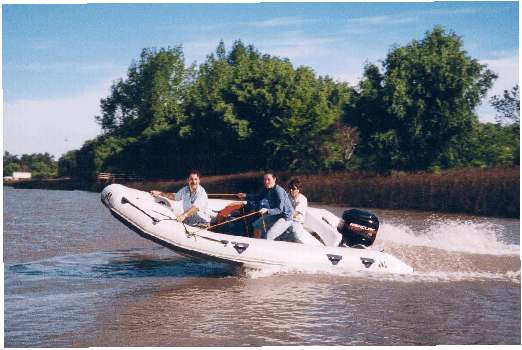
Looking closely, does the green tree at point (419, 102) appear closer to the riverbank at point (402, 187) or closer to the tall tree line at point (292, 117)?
the tall tree line at point (292, 117)

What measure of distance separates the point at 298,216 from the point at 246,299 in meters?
1.65

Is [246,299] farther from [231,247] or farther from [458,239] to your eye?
[458,239]

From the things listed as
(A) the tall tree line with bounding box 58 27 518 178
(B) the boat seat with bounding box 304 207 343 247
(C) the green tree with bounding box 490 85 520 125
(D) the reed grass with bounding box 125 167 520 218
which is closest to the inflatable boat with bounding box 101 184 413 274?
(B) the boat seat with bounding box 304 207 343 247

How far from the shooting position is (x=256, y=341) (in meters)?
5.72

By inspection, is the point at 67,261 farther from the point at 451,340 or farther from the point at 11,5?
the point at 451,340

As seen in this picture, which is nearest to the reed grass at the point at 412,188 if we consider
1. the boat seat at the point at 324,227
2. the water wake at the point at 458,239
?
the water wake at the point at 458,239

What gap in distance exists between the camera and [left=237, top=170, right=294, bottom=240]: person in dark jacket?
8055 millimetres

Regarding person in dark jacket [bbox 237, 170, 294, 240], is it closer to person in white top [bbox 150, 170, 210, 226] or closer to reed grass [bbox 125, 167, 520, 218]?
person in white top [bbox 150, 170, 210, 226]

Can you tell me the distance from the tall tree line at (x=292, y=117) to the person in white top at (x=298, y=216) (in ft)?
29.9

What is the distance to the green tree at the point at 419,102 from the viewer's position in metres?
21.5

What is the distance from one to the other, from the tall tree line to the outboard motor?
339 inches

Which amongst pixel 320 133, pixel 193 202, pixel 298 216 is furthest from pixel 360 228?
pixel 320 133

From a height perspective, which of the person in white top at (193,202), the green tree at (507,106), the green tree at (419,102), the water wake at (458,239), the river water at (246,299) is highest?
the green tree at (419,102)

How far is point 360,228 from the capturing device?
340 inches
